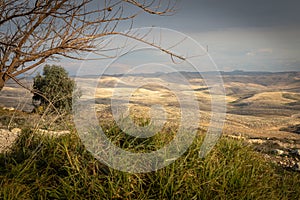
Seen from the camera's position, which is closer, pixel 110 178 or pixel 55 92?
pixel 110 178

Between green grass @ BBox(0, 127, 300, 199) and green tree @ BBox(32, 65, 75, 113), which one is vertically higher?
green tree @ BBox(32, 65, 75, 113)

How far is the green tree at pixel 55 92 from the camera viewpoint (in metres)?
4.37

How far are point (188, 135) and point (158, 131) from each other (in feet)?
1.48

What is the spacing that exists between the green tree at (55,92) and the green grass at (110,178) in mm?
638

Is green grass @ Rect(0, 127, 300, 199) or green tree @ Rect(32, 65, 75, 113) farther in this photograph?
green tree @ Rect(32, 65, 75, 113)

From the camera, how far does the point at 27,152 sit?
4273mm

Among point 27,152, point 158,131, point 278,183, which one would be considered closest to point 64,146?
point 27,152

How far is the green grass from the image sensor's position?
135 inches

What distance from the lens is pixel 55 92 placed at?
859 cm

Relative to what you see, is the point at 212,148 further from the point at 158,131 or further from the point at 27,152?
the point at 27,152

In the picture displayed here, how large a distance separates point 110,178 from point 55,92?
5.55 m

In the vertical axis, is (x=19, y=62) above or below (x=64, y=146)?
above

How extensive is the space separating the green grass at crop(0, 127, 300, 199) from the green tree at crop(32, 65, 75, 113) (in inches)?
25.1

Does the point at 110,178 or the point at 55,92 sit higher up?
the point at 55,92
